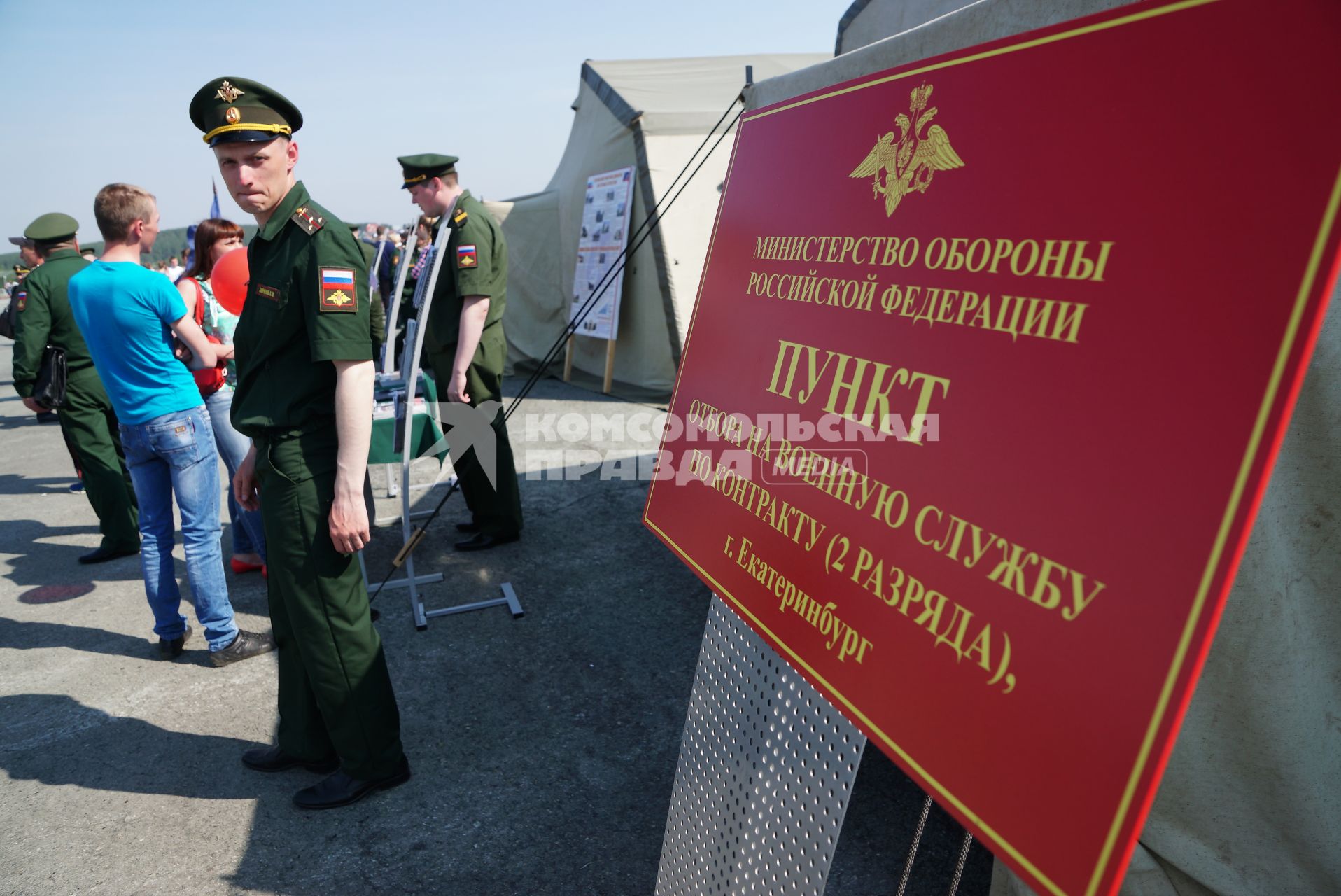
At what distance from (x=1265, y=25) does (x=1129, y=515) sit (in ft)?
1.71

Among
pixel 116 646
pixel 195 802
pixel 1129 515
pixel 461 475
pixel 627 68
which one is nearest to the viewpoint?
pixel 1129 515

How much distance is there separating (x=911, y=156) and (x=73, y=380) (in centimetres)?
521

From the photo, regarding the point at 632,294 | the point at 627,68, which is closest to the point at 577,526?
the point at 632,294

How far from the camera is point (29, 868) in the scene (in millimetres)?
2287

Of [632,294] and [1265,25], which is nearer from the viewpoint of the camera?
[1265,25]

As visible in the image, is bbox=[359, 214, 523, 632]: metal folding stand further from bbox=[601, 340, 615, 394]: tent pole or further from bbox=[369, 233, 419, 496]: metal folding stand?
bbox=[601, 340, 615, 394]: tent pole

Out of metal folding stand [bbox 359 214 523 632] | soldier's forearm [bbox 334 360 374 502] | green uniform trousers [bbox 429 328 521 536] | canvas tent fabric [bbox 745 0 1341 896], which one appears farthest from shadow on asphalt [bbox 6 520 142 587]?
canvas tent fabric [bbox 745 0 1341 896]

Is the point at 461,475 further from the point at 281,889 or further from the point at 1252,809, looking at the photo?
the point at 1252,809

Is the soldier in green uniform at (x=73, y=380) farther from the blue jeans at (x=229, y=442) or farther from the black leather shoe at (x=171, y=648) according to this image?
the black leather shoe at (x=171, y=648)

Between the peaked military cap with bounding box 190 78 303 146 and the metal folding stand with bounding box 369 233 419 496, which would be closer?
the peaked military cap with bounding box 190 78 303 146

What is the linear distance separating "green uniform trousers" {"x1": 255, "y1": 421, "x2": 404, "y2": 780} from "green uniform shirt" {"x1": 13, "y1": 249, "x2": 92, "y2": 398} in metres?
3.11

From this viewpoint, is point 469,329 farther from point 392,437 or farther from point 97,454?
point 97,454

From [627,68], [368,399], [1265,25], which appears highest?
[627,68]

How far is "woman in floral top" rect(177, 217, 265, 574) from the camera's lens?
12.4ft
